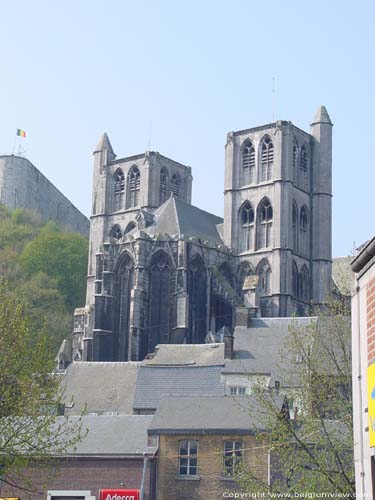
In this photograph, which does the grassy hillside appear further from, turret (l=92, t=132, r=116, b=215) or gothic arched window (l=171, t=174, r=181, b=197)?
gothic arched window (l=171, t=174, r=181, b=197)

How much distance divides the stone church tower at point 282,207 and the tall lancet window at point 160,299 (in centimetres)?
708

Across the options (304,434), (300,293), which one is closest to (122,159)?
(300,293)

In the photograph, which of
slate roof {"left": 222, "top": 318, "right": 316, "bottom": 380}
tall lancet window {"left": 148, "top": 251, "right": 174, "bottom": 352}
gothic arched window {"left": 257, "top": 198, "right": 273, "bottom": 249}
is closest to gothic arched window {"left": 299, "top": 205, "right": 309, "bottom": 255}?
gothic arched window {"left": 257, "top": 198, "right": 273, "bottom": 249}

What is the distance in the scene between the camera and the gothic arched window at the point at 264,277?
73250 mm

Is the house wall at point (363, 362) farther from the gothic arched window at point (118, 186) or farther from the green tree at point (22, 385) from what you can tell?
the gothic arched window at point (118, 186)

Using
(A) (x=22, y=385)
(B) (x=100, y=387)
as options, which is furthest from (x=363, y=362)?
(B) (x=100, y=387)

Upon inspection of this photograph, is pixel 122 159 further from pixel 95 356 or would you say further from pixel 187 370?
pixel 187 370

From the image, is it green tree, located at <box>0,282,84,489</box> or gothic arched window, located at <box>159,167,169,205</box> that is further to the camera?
gothic arched window, located at <box>159,167,169,205</box>

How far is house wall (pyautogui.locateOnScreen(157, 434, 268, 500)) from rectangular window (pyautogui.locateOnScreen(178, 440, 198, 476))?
0.44ft

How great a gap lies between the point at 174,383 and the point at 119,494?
14.1 meters

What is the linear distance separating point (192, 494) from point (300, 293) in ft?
146

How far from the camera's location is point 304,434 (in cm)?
2267

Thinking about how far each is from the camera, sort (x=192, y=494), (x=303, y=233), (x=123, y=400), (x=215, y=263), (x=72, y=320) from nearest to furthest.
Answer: (x=192, y=494) < (x=123, y=400) < (x=215, y=263) < (x=303, y=233) < (x=72, y=320)

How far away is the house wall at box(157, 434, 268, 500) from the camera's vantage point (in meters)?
31.7
